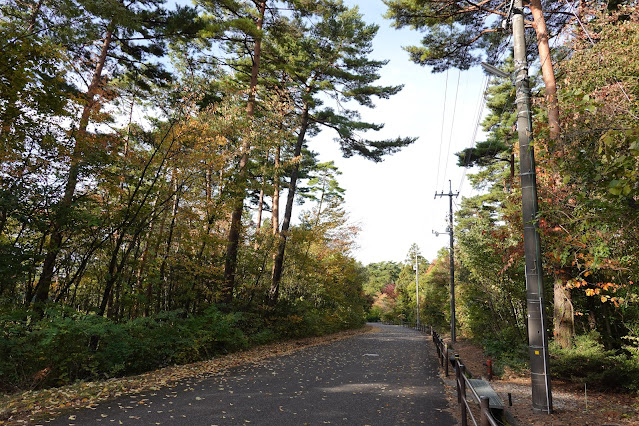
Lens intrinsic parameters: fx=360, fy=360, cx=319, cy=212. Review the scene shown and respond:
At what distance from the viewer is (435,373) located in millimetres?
10711

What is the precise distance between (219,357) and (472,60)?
1396cm

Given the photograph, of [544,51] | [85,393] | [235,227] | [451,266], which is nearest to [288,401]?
[85,393]

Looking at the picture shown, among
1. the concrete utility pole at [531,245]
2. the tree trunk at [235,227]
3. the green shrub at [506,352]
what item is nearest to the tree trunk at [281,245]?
the tree trunk at [235,227]

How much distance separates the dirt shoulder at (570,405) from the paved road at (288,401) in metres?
0.88

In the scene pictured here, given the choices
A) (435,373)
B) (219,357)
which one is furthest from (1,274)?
(435,373)

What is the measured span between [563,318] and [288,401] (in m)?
7.66

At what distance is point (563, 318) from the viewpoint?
31.4ft

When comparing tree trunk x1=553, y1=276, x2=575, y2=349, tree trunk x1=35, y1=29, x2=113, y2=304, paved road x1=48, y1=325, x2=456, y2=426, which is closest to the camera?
paved road x1=48, y1=325, x2=456, y2=426

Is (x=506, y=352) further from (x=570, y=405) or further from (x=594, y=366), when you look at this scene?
(x=570, y=405)

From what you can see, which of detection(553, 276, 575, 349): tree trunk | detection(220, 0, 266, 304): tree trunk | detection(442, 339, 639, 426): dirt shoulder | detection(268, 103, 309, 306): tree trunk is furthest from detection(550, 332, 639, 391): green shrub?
detection(268, 103, 309, 306): tree trunk

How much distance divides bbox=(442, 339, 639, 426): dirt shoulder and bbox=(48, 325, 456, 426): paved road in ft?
2.87

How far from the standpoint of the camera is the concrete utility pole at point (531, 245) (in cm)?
629

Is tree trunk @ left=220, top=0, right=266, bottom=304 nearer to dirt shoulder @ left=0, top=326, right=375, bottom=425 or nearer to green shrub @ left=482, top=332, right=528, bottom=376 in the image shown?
dirt shoulder @ left=0, top=326, right=375, bottom=425

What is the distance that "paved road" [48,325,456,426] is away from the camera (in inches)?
222
